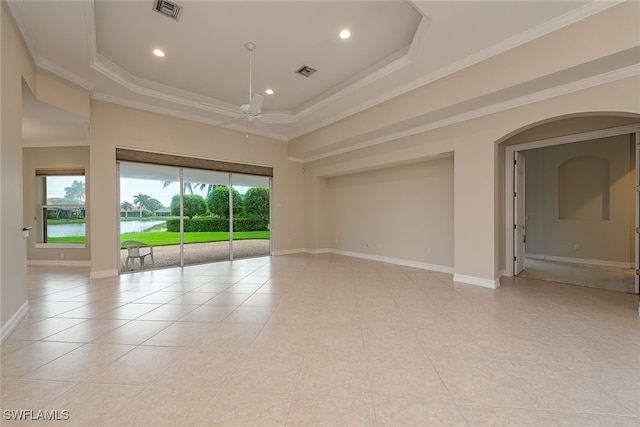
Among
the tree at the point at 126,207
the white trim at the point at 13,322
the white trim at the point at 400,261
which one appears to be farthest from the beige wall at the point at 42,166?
the white trim at the point at 400,261

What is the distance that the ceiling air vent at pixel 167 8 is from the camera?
9.46 feet

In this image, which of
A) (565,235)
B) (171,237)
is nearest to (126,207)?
(171,237)

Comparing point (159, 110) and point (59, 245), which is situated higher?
point (159, 110)

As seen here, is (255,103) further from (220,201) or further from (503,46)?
(220,201)

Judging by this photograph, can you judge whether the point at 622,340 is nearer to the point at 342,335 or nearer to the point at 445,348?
the point at 445,348

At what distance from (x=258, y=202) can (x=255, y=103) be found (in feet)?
14.1

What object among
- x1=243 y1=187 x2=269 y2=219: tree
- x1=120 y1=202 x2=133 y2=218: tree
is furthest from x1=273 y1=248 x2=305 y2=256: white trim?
x1=120 y1=202 x2=133 y2=218: tree

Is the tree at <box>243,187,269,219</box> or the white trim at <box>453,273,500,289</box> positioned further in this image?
the tree at <box>243,187,269,219</box>

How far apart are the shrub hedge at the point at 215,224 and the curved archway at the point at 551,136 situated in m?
5.87

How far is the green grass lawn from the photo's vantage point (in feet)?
19.1

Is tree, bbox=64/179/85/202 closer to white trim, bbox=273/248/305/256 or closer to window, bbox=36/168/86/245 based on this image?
window, bbox=36/168/86/245

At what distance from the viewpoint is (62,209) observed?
6605mm

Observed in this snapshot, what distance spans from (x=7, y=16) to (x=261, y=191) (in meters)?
5.43

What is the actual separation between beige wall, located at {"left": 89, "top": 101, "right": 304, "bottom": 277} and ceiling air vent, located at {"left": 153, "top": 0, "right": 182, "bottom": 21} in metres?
2.99
